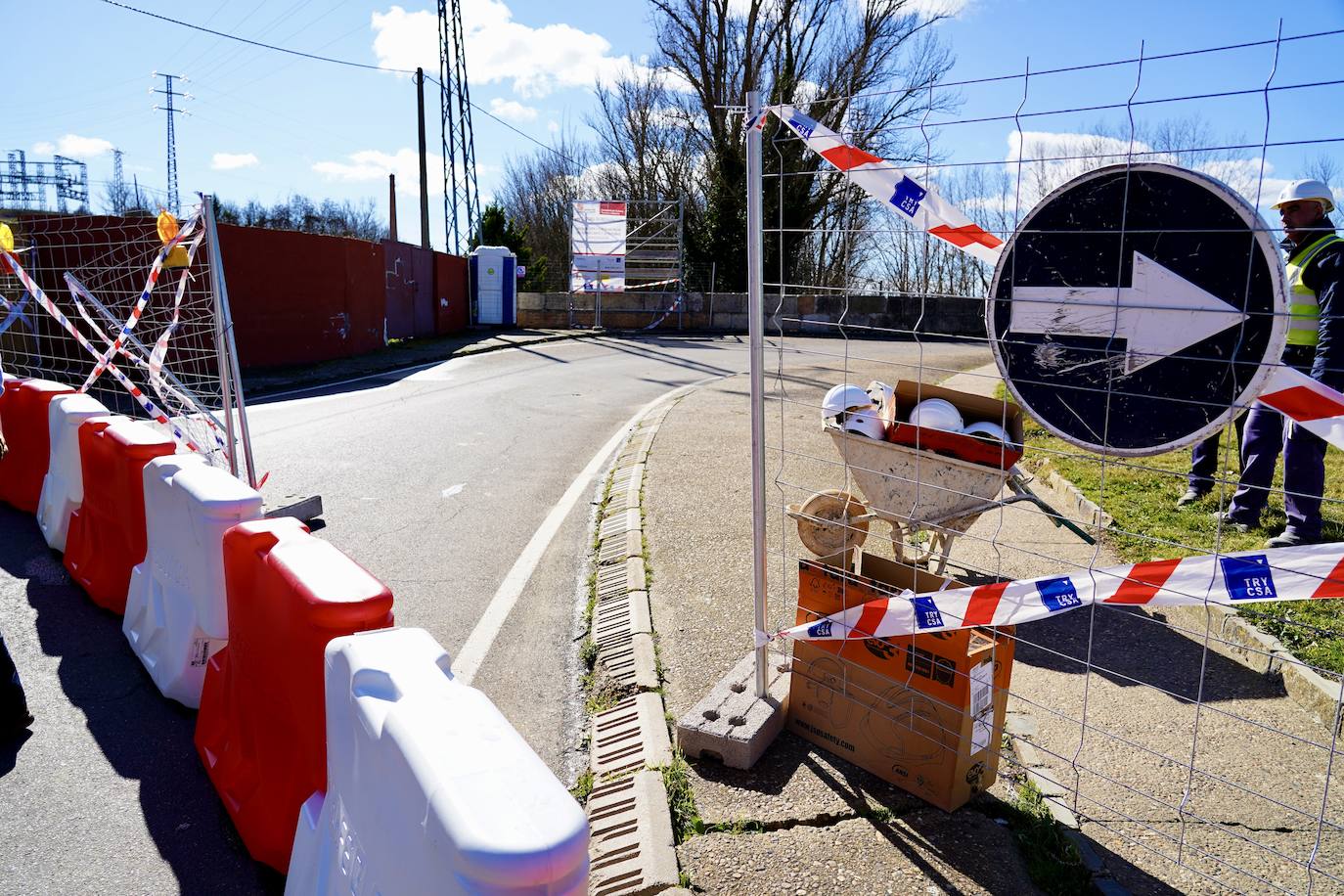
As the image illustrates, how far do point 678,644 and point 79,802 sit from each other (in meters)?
2.67

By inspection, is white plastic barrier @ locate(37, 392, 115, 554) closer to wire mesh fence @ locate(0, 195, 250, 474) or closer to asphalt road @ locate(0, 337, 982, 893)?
asphalt road @ locate(0, 337, 982, 893)

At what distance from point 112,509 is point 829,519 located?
418 centimetres

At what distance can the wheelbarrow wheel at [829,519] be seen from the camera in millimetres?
4660

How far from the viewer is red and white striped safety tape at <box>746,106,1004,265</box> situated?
3.10 m

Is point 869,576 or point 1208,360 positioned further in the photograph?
point 869,576

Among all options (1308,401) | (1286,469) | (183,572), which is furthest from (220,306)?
(1286,469)

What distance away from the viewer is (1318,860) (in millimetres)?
3031

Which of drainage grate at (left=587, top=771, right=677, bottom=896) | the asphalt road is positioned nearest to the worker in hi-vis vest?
drainage grate at (left=587, top=771, right=677, bottom=896)

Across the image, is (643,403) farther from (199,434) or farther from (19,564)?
(19,564)

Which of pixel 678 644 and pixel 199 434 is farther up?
pixel 199 434

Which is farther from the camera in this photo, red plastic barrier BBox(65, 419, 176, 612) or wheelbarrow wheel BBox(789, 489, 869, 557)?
red plastic barrier BBox(65, 419, 176, 612)

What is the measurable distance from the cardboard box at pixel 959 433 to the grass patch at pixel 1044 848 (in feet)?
5.19

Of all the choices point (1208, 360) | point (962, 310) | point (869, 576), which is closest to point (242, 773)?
point (869, 576)

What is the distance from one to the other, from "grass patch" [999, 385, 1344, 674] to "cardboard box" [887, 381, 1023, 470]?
0.63 ft
